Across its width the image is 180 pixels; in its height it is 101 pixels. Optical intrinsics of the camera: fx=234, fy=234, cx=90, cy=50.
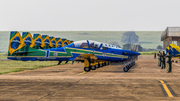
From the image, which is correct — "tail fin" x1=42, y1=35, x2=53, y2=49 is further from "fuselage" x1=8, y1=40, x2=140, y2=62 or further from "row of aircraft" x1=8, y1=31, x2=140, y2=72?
"fuselage" x1=8, y1=40, x2=140, y2=62

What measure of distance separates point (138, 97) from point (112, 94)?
0.98 meters

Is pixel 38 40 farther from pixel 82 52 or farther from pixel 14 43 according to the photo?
pixel 82 52

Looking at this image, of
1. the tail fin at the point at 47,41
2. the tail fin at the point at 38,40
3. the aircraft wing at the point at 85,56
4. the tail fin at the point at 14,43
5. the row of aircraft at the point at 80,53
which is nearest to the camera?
the aircraft wing at the point at 85,56

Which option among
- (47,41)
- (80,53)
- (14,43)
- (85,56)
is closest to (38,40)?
(47,41)

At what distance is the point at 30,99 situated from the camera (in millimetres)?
7301

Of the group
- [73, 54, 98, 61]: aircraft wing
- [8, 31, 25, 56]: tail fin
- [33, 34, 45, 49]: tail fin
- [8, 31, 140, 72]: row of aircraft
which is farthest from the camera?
[33, 34, 45, 49]: tail fin

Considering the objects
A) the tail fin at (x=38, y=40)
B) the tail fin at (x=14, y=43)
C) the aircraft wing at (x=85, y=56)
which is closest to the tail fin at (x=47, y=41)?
the tail fin at (x=38, y=40)

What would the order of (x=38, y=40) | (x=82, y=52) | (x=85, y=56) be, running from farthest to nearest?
(x=38, y=40), (x=82, y=52), (x=85, y=56)

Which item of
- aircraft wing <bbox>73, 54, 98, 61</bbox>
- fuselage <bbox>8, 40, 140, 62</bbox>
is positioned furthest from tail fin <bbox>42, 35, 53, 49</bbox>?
aircraft wing <bbox>73, 54, 98, 61</bbox>

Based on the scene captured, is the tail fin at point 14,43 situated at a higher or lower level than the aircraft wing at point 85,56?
higher

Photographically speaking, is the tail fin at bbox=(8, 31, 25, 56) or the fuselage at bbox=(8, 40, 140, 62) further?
the tail fin at bbox=(8, 31, 25, 56)

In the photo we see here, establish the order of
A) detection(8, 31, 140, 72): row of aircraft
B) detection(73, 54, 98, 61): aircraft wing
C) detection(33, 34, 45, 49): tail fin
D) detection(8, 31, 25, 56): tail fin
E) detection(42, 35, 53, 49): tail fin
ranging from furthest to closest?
detection(42, 35, 53, 49): tail fin, detection(33, 34, 45, 49): tail fin, detection(8, 31, 25, 56): tail fin, detection(8, 31, 140, 72): row of aircraft, detection(73, 54, 98, 61): aircraft wing

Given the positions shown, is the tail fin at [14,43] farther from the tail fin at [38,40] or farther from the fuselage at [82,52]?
the tail fin at [38,40]

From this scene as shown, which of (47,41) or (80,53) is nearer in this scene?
(80,53)
